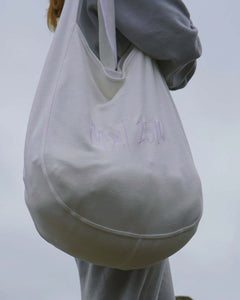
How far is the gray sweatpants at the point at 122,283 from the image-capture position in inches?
84.9

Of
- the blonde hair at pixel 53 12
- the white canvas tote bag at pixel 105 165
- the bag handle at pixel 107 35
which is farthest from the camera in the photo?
the blonde hair at pixel 53 12

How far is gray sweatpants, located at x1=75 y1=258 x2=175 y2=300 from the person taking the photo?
216 cm

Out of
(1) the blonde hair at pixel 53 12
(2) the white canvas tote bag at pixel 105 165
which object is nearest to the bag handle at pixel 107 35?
(2) the white canvas tote bag at pixel 105 165

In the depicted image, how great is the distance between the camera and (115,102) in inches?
77.7

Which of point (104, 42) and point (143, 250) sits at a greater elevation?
point (104, 42)

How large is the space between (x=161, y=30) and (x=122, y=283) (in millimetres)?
786

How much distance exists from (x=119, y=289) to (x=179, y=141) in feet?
1.65

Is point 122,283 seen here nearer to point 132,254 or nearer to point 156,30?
point 132,254

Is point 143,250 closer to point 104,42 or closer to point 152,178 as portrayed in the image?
point 152,178

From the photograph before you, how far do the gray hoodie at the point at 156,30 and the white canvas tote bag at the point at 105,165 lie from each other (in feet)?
0.50

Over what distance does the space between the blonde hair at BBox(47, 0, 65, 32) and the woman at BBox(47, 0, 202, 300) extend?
0.83 feet

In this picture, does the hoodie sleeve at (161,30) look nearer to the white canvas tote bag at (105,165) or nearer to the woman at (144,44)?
the woman at (144,44)

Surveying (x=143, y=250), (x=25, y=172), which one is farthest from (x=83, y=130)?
(x=143, y=250)

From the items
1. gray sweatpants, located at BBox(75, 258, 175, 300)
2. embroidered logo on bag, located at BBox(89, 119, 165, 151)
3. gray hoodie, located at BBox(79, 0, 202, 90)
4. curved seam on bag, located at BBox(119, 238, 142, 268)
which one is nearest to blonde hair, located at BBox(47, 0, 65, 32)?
gray hoodie, located at BBox(79, 0, 202, 90)
